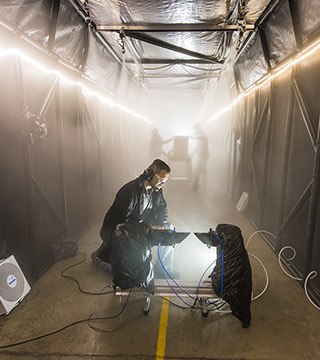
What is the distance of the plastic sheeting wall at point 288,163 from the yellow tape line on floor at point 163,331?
Answer: 6.16 ft

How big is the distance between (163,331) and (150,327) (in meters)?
0.15

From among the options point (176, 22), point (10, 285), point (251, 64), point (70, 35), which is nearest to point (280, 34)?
point (251, 64)

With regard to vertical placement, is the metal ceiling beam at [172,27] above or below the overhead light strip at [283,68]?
above

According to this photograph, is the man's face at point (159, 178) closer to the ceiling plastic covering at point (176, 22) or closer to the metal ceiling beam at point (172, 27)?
the ceiling plastic covering at point (176, 22)

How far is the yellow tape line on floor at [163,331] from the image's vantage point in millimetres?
2199

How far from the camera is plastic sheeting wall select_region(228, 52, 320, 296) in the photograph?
3.04 m

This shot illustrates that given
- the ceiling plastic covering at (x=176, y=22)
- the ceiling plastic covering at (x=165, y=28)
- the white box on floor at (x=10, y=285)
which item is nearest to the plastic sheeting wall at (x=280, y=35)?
the ceiling plastic covering at (x=165, y=28)

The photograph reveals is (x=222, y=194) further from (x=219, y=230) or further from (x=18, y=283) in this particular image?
(x=18, y=283)

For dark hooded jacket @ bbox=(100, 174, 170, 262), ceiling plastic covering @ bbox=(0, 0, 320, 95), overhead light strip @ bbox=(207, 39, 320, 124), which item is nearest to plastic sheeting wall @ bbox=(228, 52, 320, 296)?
overhead light strip @ bbox=(207, 39, 320, 124)

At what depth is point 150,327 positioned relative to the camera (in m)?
2.50

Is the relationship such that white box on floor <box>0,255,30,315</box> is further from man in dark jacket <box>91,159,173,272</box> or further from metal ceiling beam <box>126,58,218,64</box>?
metal ceiling beam <box>126,58,218,64</box>

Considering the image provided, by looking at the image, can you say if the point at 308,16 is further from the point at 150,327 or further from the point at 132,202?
the point at 150,327

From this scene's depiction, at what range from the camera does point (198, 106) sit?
1546cm

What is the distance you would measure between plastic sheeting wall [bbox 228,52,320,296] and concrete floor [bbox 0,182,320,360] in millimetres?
619
